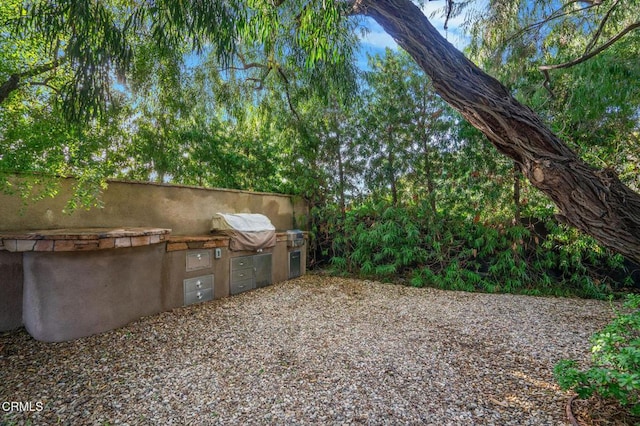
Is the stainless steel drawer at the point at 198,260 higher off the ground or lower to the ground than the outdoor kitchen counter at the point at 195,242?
lower

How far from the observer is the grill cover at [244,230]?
16.0ft

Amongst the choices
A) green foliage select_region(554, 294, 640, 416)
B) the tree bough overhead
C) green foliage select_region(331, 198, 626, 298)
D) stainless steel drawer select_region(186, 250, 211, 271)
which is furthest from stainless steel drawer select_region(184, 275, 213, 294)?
green foliage select_region(554, 294, 640, 416)

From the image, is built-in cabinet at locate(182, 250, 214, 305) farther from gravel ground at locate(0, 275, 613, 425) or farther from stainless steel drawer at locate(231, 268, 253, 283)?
stainless steel drawer at locate(231, 268, 253, 283)

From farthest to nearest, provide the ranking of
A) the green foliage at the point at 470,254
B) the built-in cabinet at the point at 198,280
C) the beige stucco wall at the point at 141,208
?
1. the green foliage at the point at 470,254
2. the built-in cabinet at the point at 198,280
3. the beige stucco wall at the point at 141,208

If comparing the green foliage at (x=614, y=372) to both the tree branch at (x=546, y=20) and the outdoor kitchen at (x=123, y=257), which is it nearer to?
the tree branch at (x=546, y=20)

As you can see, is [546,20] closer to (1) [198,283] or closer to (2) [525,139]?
(2) [525,139]

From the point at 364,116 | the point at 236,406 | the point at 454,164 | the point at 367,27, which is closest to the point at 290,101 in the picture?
the point at 364,116

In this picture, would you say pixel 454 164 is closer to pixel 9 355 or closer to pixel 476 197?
pixel 476 197

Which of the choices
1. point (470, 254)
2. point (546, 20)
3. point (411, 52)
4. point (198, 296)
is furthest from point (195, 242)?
point (546, 20)

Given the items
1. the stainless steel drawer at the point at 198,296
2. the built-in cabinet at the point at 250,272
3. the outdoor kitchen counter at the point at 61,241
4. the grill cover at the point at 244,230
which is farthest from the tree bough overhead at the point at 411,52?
the built-in cabinet at the point at 250,272

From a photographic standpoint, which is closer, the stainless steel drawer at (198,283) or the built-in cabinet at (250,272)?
the stainless steel drawer at (198,283)

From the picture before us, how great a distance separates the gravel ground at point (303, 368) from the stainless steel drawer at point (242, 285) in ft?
1.90

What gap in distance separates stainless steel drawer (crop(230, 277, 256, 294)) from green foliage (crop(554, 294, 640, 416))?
4.17m

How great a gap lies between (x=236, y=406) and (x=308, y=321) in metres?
1.78
